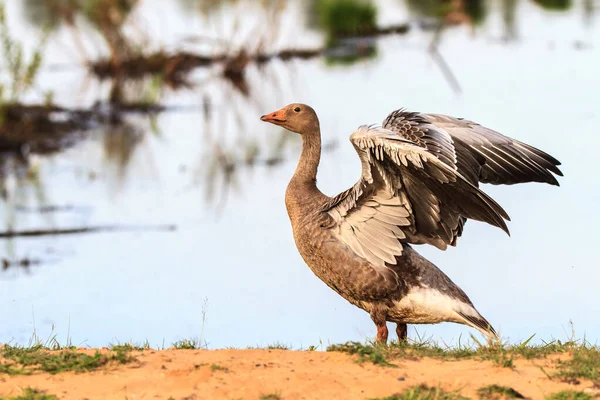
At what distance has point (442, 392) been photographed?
5875mm

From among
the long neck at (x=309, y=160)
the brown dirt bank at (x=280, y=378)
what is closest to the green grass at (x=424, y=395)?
the brown dirt bank at (x=280, y=378)

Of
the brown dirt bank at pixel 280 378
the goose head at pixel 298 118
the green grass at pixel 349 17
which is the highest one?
the green grass at pixel 349 17

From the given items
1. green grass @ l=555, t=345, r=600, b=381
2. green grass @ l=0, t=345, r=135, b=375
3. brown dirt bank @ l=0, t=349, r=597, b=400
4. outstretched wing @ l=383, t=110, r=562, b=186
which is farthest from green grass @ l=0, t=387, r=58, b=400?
outstretched wing @ l=383, t=110, r=562, b=186

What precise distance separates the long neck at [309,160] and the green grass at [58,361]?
2335 millimetres

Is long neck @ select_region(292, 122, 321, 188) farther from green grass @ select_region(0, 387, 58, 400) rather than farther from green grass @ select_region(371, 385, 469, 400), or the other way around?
green grass @ select_region(0, 387, 58, 400)

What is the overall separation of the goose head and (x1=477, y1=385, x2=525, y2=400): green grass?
11.0 ft

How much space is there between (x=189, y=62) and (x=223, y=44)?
0.94 m

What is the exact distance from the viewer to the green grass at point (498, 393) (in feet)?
19.2

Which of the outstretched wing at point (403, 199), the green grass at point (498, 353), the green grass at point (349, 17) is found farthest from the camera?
the green grass at point (349, 17)

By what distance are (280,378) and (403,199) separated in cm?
190

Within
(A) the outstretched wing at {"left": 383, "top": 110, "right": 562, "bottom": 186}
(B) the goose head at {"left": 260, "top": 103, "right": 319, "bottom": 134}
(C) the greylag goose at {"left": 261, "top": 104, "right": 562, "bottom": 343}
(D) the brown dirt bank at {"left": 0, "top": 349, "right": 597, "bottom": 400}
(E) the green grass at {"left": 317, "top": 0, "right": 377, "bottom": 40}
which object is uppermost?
(E) the green grass at {"left": 317, "top": 0, "right": 377, "bottom": 40}

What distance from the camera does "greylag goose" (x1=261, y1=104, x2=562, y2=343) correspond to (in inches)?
289

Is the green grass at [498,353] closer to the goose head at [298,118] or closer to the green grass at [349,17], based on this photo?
the goose head at [298,118]

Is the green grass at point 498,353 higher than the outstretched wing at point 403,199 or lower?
lower
